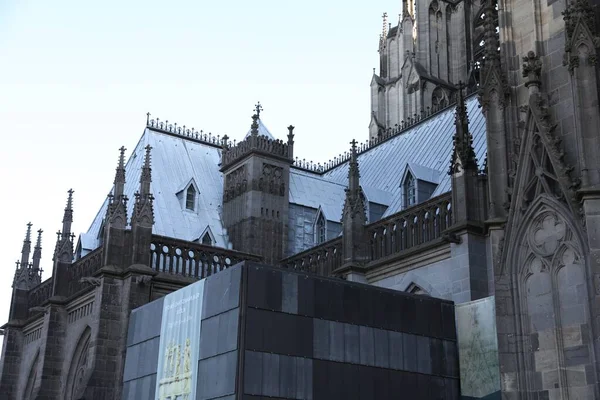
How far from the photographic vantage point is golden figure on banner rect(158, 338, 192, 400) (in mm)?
21938

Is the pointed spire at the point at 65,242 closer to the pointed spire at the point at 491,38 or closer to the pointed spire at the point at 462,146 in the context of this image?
the pointed spire at the point at 462,146

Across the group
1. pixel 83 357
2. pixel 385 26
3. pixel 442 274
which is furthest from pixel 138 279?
pixel 385 26

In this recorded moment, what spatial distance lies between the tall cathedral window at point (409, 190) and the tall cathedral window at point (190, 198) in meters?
9.94

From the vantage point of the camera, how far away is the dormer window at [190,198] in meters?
39.1

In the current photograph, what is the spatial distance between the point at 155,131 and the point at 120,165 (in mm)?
8443

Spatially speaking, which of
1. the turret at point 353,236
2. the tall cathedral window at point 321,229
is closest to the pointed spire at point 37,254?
the tall cathedral window at point 321,229

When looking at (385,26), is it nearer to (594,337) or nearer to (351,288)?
(351,288)

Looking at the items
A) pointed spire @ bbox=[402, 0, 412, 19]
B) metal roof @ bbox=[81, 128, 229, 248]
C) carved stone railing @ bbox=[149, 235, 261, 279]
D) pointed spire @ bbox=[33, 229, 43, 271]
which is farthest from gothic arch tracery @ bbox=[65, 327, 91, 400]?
pointed spire @ bbox=[402, 0, 412, 19]

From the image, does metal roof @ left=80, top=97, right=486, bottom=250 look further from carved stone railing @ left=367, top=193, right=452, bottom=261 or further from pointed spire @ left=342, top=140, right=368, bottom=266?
carved stone railing @ left=367, top=193, right=452, bottom=261

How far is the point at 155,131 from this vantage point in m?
43.0

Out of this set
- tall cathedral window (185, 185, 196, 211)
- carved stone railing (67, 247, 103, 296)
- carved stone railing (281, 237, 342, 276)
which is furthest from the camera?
tall cathedral window (185, 185, 196, 211)

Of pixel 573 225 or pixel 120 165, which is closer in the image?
pixel 573 225

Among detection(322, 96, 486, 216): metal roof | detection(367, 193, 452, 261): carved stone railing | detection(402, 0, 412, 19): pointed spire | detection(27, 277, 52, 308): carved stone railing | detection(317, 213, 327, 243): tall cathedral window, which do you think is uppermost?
detection(402, 0, 412, 19): pointed spire

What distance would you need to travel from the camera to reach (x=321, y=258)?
3347 cm
